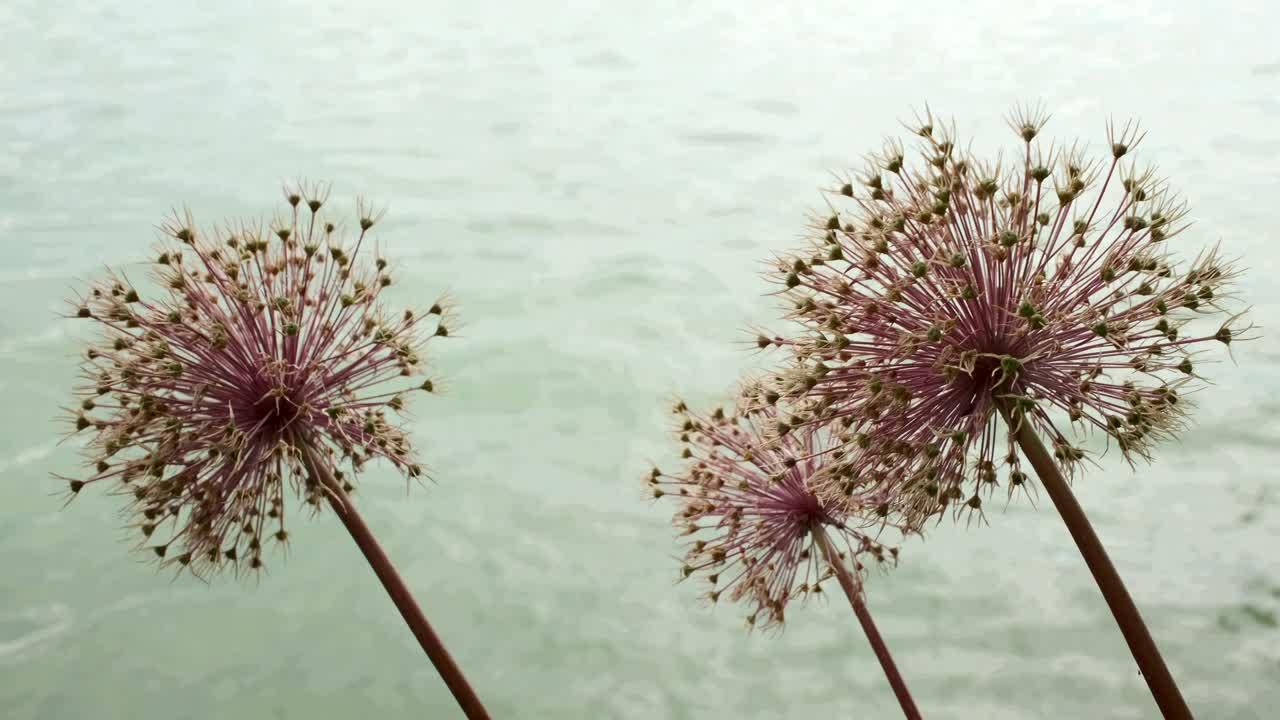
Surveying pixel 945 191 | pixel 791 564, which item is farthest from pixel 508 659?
pixel 945 191

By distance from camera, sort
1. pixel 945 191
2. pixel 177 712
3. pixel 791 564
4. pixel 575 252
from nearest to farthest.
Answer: pixel 945 191
pixel 791 564
pixel 177 712
pixel 575 252

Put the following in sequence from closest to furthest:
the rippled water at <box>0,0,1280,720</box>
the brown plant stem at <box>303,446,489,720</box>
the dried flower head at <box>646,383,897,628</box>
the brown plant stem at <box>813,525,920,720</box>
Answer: the brown plant stem at <box>303,446,489,720</box> < the brown plant stem at <box>813,525,920,720</box> < the dried flower head at <box>646,383,897,628</box> < the rippled water at <box>0,0,1280,720</box>

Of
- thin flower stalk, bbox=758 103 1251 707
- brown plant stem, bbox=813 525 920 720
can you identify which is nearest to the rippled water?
Result: brown plant stem, bbox=813 525 920 720

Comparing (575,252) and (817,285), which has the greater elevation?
(575,252)

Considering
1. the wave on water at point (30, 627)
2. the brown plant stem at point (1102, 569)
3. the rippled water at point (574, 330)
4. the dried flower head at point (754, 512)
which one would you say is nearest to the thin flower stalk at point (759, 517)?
the dried flower head at point (754, 512)

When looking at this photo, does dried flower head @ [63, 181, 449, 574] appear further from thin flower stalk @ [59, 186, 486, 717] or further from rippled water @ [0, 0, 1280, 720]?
rippled water @ [0, 0, 1280, 720]

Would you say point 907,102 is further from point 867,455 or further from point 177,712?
point 867,455

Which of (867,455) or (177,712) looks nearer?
(867,455)
